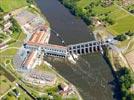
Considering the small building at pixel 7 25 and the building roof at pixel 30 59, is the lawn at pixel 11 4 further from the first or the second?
the building roof at pixel 30 59

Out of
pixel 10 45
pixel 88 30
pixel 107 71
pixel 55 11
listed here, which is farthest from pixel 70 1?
Answer: pixel 107 71

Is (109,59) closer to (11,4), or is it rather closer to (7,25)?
(7,25)

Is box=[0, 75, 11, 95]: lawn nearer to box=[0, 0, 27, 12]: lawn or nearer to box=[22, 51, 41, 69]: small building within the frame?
box=[22, 51, 41, 69]: small building

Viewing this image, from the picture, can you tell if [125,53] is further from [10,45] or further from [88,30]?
[10,45]

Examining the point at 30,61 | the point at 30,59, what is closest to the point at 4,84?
the point at 30,61

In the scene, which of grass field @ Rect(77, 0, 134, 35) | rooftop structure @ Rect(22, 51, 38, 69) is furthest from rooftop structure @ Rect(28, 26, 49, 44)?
grass field @ Rect(77, 0, 134, 35)

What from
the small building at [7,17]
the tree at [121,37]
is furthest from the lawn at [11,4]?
the tree at [121,37]
